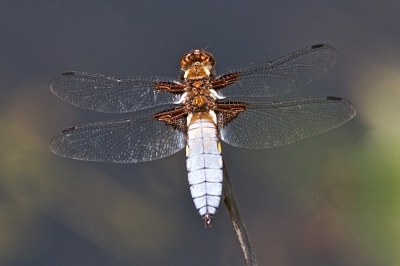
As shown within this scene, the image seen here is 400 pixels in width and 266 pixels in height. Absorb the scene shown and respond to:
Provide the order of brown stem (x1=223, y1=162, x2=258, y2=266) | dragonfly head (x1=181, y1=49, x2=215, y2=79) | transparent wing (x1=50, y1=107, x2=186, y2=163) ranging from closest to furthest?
brown stem (x1=223, y1=162, x2=258, y2=266)
transparent wing (x1=50, y1=107, x2=186, y2=163)
dragonfly head (x1=181, y1=49, x2=215, y2=79)

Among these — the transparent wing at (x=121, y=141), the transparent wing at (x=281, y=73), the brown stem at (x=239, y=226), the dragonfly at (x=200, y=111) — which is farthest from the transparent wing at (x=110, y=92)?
the brown stem at (x=239, y=226)

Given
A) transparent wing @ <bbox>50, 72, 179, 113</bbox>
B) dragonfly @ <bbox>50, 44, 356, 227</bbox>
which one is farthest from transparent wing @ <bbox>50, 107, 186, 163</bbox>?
transparent wing @ <bbox>50, 72, 179, 113</bbox>

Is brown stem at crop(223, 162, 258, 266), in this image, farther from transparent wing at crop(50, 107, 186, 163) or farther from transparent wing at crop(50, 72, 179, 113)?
transparent wing at crop(50, 72, 179, 113)

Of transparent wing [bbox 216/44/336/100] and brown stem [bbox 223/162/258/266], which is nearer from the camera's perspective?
brown stem [bbox 223/162/258/266]

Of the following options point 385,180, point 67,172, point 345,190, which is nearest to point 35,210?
point 67,172

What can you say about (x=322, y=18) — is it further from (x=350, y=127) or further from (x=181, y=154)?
(x=181, y=154)

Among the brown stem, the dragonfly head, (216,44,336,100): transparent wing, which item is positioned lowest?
the brown stem

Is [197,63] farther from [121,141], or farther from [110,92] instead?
[121,141]
